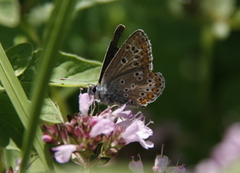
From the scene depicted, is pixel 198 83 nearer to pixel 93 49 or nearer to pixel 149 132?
pixel 93 49

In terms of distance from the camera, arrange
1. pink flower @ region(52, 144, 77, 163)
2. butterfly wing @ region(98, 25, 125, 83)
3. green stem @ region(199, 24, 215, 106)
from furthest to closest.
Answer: green stem @ region(199, 24, 215, 106) → butterfly wing @ region(98, 25, 125, 83) → pink flower @ region(52, 144, 77, 163)

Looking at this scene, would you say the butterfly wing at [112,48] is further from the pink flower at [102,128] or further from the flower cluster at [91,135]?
the pink flower at [102,128]

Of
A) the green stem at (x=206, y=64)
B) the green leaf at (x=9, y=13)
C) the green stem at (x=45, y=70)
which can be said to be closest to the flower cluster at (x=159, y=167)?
the green stem at (x=45, y=70)

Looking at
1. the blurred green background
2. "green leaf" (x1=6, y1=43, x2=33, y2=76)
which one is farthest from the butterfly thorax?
the blurred green background

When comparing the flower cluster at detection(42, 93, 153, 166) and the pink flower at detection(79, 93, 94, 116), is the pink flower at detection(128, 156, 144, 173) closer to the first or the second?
the flower cluster at detection(42, 93, 153, 166)

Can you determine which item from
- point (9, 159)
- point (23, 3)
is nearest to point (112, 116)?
point (9, 159)

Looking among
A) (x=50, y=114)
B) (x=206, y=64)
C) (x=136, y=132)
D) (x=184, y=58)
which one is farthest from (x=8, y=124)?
(x=184, y=58)
